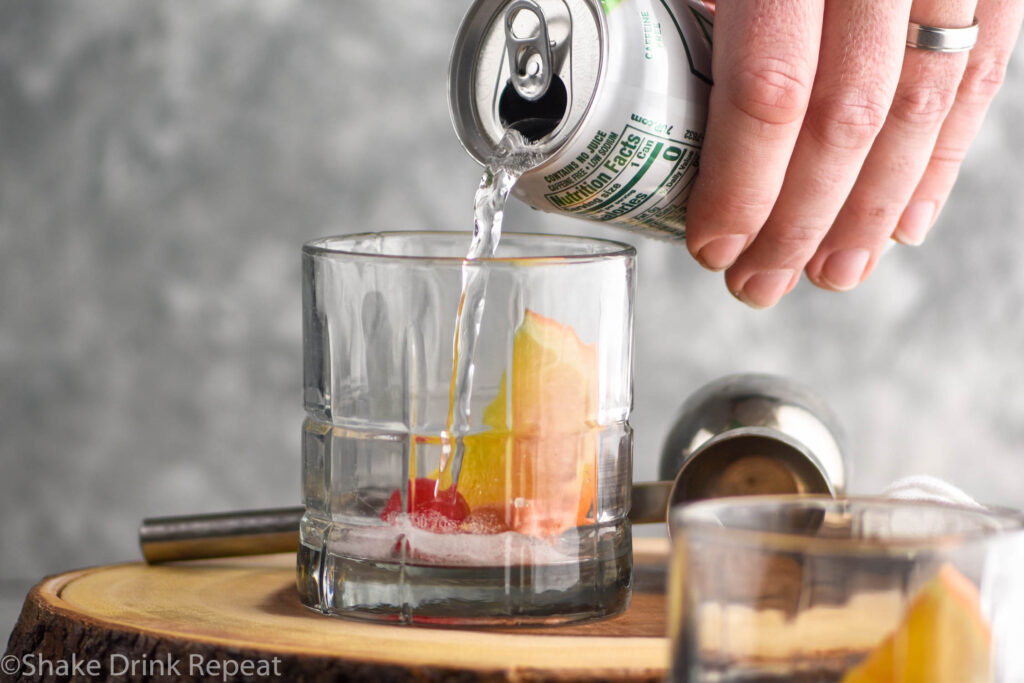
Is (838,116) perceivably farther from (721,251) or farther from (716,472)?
(716,472)

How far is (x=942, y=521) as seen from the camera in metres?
0.40

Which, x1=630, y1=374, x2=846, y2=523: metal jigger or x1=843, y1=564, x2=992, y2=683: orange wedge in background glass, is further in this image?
x1=630, y1=374, x2=846, y2=523: metal jigger

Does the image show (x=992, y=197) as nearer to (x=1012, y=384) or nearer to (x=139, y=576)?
(x=1012, y=384)

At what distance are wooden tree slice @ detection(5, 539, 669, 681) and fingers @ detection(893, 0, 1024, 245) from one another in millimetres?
343

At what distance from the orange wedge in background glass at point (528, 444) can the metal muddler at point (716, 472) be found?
142 mm

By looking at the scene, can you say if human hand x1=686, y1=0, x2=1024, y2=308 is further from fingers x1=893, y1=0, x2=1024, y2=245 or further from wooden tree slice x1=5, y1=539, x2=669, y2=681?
wooden tree slice x1=5, y1=539, x2=669, y2=681

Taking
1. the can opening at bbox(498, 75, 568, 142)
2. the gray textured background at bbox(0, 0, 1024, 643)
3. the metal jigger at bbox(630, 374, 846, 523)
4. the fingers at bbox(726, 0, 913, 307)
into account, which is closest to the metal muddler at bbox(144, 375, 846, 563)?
the metal jigger at bbox(630, 374, 846, 523)

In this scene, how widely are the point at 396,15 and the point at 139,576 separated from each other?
0.82 meters

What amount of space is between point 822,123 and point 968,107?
0.60 ft

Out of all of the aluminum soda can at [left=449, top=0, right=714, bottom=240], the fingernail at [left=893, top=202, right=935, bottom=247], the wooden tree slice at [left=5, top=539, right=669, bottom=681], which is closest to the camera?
the wooden tree slice at [left=5, top=539, right=669, bottom=681]

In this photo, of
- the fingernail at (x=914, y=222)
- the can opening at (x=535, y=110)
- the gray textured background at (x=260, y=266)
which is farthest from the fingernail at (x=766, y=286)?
the gray textured background at (x=260, y=266)

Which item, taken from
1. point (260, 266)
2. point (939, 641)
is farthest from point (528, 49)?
point (260, 266)

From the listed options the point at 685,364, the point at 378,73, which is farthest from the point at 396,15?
the point at 685,364

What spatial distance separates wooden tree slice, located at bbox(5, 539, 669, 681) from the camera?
51 cm
